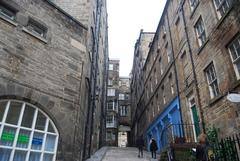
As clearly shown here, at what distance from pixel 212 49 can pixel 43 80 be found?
24.3 feet

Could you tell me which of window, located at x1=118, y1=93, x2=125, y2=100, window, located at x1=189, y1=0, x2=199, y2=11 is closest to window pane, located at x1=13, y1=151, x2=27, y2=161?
window, located at x1=189, y1=0, x2=199, y2=11

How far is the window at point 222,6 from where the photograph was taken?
905 centimetres

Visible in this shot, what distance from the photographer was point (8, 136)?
7270mm

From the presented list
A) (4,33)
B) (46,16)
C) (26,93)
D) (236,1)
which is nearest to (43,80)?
(26,93)

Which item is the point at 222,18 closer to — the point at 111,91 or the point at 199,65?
the point at 199,65

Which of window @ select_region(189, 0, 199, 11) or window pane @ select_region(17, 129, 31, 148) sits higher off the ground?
window @ select_region(189, 0, 199, 11)

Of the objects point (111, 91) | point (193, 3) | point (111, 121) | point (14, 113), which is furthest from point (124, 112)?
point (14, 113)

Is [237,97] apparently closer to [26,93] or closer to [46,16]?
[26,93]

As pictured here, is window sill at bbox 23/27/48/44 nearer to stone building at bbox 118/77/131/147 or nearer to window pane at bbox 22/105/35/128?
window pane at bbox 22/105/35/128

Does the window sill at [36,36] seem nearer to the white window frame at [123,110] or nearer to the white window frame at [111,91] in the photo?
the white window frame at [111,91]

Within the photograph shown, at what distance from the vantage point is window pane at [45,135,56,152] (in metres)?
8.33

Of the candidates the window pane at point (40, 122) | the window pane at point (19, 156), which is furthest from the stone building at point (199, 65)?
the window pane at point (19, 156)

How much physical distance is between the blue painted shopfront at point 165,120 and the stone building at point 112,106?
1485 cm

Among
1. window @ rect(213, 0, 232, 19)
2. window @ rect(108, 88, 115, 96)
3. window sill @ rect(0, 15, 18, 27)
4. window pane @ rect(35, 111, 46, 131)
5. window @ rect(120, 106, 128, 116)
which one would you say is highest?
window @ rect(108, 88, 115, 96)
